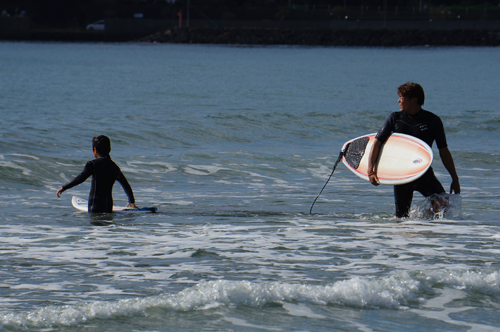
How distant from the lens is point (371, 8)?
114250 millimetres

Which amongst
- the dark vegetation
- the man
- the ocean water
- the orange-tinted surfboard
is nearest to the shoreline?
the dark vegetation

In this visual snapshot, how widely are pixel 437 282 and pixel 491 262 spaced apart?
0.87 meters

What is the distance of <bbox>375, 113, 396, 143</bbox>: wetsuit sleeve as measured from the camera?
282 inches

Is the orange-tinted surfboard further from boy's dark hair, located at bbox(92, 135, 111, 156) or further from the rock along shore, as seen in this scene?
the rock along shore

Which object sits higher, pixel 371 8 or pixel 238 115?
pixel 371 8

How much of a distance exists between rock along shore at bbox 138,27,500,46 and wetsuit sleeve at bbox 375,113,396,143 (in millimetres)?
102464

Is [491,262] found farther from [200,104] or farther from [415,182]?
[200,104]

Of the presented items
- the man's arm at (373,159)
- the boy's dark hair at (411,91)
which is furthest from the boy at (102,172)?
the boy's dark hair at (411,91)

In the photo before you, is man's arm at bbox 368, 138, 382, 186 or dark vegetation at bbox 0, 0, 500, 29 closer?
man's arm at bbox 368, 138, 382, 186

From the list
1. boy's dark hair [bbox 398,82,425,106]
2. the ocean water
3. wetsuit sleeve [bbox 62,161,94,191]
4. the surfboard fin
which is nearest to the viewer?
the ocean water

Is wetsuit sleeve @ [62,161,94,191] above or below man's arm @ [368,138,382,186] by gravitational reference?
below

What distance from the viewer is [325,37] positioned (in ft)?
359

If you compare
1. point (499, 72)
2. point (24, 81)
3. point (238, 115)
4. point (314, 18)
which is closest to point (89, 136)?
point (238, 115)

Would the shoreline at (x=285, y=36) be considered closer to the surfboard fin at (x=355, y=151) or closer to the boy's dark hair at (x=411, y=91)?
the surfboard fin at (x=355, y=151)
